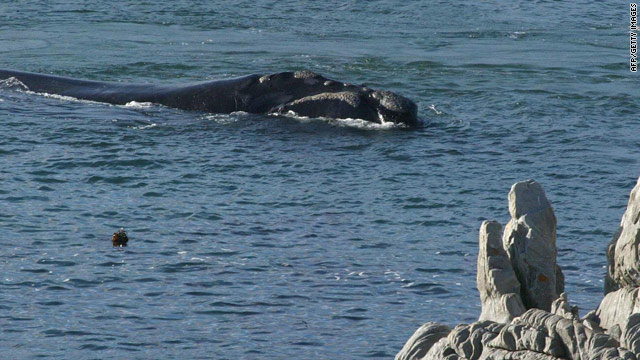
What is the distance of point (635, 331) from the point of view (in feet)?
23.5

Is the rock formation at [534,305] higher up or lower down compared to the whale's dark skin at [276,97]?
higher up

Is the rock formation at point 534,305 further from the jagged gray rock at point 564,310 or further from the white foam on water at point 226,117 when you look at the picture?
the white foam on water at point 226,117

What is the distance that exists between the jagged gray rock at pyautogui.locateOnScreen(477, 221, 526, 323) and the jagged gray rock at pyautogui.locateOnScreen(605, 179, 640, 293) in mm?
684

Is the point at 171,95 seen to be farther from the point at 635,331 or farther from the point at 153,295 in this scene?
the point at 635,331

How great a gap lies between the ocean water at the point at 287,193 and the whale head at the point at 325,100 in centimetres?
30

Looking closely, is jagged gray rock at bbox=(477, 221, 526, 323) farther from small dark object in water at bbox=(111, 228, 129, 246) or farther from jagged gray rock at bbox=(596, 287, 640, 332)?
small dark object in water at bbox=(111, 228, 129, 246)

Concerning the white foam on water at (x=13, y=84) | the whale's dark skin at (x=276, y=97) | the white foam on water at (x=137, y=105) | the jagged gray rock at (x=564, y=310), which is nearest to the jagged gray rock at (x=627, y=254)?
the jagged gray rock at (x=564, y=310)

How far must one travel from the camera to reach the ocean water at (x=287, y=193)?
1200 centimetres

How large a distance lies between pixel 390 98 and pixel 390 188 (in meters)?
4.48

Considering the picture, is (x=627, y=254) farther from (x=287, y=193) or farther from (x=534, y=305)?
(x=287, y=193)

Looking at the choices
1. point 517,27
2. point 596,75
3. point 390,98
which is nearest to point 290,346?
point 390,98

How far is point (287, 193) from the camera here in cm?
1719

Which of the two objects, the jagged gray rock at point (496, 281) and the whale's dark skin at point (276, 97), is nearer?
the jagged gray rock at point (496, 281)

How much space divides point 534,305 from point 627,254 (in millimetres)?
1207
